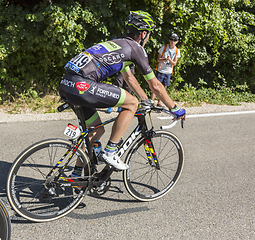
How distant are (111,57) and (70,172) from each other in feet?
4.74

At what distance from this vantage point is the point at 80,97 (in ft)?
8.96

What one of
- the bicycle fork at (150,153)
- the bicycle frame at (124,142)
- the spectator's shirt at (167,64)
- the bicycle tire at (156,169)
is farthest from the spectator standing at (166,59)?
the bicycle frame at (124,142)

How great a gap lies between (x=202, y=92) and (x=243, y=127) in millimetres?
3172

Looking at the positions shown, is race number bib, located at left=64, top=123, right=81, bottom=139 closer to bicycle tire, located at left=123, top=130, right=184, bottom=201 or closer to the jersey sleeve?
bicycle tire, located at left=123, top=130, right=184, bottom=201

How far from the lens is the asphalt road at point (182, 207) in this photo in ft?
9.56

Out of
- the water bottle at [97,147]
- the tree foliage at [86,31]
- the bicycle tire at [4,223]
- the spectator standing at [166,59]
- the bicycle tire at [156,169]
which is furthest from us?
the spectator standing at [166,59]

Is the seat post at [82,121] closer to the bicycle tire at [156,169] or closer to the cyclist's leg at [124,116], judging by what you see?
the cyclist's leg at [124,116]

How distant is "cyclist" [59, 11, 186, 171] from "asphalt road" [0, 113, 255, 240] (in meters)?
0.66

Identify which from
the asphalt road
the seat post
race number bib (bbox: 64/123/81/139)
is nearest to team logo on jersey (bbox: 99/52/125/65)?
the seat post

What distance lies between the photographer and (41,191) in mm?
3170

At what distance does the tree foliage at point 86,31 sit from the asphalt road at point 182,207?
2.73 metres

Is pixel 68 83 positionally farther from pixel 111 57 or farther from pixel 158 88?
pixel 158 88

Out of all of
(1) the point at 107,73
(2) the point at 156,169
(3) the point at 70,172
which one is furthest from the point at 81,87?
(2) the point at 156,169

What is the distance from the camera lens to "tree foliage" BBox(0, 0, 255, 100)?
6.73 meters
